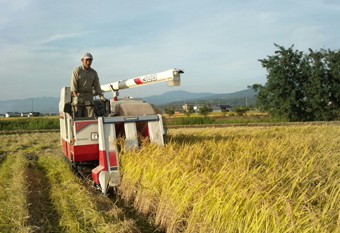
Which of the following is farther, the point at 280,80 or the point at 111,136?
the point at 280,80

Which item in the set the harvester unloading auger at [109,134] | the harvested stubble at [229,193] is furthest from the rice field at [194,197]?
the harvester unloading auger at [109,134]

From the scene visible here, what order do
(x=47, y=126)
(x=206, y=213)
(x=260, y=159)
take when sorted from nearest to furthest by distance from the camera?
(x=206, y=213)
(x=260, y=159)
(x=47, y=126)

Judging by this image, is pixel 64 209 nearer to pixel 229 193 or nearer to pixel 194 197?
pixel 194 197

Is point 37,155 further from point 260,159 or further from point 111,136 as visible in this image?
point 260,159

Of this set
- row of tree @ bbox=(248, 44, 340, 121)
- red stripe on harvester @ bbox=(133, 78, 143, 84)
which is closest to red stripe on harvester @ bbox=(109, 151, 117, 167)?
red stripe on harvester @ bbox=(133, 78, 143, 84)

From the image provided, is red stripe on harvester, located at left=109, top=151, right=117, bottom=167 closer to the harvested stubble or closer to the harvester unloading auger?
the harvester unloading auger

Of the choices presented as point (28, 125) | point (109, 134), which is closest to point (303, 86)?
point (28, 125)

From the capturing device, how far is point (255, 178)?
3414 mm

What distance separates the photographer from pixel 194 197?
362cm

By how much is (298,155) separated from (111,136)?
330 cm

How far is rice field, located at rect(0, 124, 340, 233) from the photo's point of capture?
293 centimetres

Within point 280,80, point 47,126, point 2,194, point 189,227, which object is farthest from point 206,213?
point 280,80

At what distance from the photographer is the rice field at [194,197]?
2930 mm

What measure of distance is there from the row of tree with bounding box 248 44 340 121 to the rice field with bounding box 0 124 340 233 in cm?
2267
